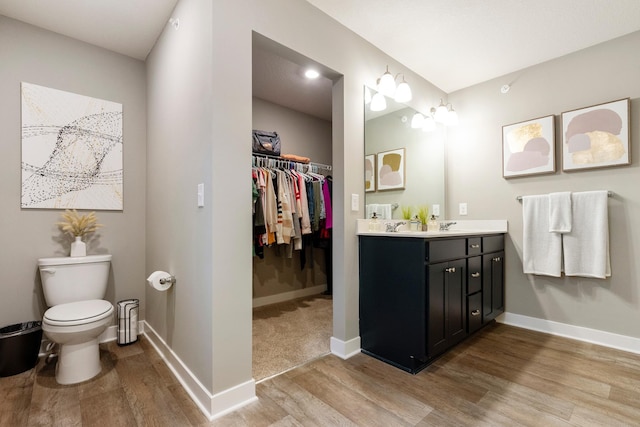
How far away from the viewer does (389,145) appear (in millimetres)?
2662

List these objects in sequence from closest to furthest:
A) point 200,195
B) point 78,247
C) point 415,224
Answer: point 200,195, point 78,247, point 415,224

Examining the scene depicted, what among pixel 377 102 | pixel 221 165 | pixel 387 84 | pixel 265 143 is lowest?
pixel 221 165

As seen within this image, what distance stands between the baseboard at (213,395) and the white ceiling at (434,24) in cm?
236

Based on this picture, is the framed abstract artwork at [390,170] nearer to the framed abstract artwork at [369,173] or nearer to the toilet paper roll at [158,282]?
the framed abstract artwork at [369,173]

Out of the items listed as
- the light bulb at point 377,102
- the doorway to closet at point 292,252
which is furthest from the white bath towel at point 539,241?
the doorway to closet at point 292,252

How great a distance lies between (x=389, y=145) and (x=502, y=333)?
76.7 inches

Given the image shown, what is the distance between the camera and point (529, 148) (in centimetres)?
267

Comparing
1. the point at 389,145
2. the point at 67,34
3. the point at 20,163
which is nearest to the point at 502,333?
the point at 389,145

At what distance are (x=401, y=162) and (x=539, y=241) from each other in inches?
54.9

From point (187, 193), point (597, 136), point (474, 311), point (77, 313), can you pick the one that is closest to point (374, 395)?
point (474, 311)

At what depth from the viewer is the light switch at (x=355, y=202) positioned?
2.20 metres

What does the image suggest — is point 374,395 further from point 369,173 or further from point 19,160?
point 19,160

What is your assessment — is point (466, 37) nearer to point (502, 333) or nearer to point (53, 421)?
point (502, 333)

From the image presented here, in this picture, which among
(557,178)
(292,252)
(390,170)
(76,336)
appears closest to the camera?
(76,336)
